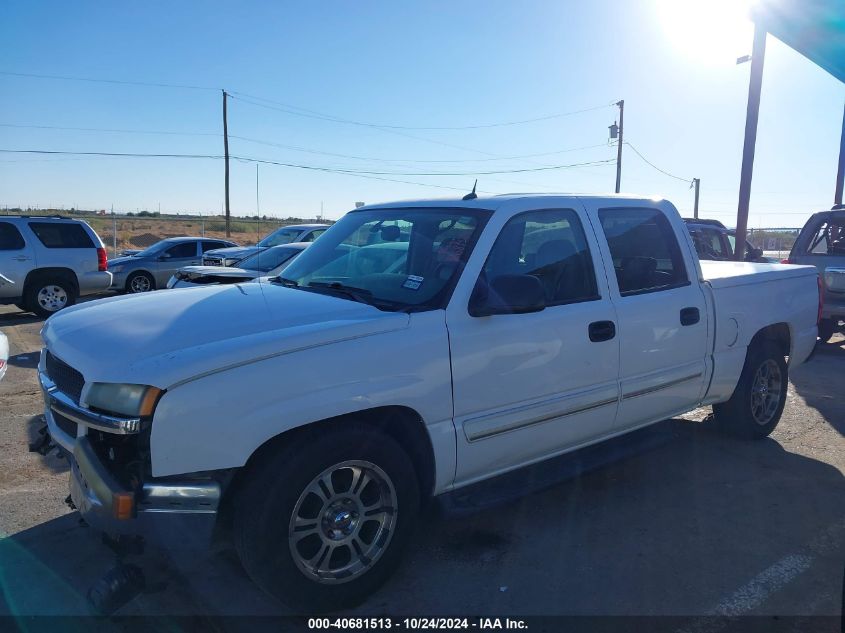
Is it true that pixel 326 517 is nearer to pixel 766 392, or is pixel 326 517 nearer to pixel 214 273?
pixel 766 392

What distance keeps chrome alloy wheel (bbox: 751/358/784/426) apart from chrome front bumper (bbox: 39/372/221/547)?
4.42 m

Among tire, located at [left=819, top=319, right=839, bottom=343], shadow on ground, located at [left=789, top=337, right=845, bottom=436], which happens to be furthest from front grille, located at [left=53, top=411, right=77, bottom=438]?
tire, located at [left=819, top=319, right=839, bottom=343]

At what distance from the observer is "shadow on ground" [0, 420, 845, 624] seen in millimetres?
3174

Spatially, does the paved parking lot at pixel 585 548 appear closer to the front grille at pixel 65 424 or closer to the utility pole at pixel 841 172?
the front grille at pixel 65 424

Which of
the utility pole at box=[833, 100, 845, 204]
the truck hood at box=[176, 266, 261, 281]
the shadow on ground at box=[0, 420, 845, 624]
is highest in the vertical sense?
the utility pole at box=[833, 100, 845, 204]

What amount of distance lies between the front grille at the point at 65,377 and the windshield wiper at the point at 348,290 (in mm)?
1349

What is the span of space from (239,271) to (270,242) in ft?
21.8

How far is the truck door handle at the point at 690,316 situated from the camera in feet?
14.5

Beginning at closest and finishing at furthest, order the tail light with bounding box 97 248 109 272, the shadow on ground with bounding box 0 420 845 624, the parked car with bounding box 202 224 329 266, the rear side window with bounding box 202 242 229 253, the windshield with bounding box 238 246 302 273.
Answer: the shadow on ground with bounding box 0 420 845 624 → the windshield with bounding box 238 246 302 273 → the parked car with bounding box 202 224 329 266 → the tail light with bounding box 97 248 109 272 → the rear side window with bounding box 202 242 229 253

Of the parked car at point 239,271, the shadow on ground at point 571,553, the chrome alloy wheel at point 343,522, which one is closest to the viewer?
the chrome alloy wheel at point 343,522

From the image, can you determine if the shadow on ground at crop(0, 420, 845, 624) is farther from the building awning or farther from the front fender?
the building awning

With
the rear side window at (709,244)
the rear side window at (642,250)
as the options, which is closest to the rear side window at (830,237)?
the rear side window at (709,244)

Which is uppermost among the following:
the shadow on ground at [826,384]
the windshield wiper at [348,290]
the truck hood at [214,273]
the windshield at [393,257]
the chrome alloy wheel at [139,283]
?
the windshield at [393,257]

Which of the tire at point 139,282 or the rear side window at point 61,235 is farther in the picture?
the tire at point 139,282
